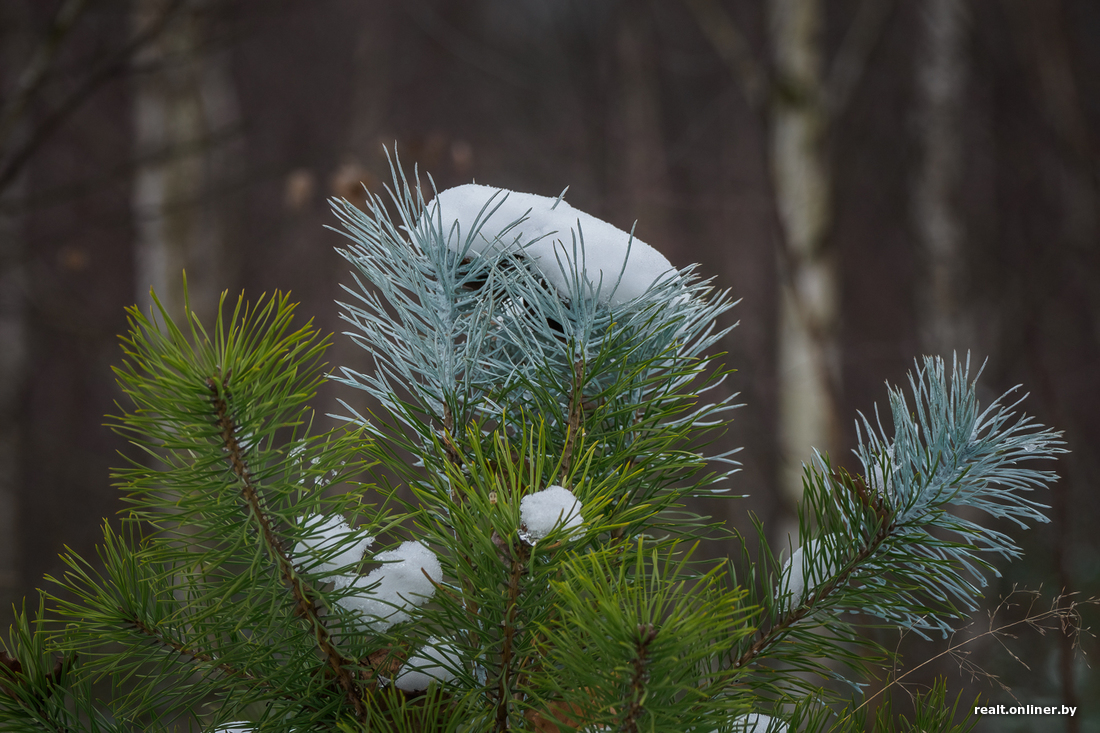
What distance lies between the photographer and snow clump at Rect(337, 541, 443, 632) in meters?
0.47

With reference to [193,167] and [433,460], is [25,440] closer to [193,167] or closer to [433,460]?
[193,167]

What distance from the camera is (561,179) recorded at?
5945 millimetres

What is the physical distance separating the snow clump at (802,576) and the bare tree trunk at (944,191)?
14.0ft

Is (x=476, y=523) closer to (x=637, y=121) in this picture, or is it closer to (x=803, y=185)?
(x=803, y=185)

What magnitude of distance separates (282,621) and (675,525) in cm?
32

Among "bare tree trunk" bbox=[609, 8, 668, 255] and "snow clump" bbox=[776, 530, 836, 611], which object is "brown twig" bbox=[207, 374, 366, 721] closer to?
"snow clump" bbox=[776, 530, 836, 611]

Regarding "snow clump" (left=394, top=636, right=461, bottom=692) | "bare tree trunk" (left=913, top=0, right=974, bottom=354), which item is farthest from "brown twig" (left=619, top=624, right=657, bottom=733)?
"bare tree trunk" (left=913, top=0, right=974, bottom=354)

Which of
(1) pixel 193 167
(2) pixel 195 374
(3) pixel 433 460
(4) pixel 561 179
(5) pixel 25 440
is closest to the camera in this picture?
(2) pixel 195 374

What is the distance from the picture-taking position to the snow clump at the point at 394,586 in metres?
0.47

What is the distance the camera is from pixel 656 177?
511 centimetres

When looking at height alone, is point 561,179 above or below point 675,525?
above

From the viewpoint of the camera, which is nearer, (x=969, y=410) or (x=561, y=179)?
(x=969, y=410)

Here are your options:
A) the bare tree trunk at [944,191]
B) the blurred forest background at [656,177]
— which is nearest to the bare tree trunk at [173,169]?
the blurred forest background at [656,177]

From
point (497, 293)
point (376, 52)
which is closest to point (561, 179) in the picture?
point (376, 52)
